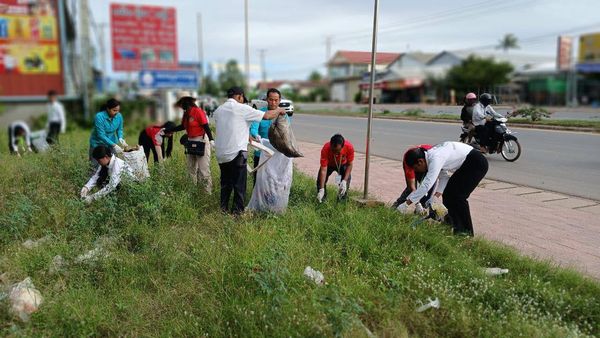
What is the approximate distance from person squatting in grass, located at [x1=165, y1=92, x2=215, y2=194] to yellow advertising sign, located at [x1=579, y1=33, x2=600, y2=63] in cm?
3006

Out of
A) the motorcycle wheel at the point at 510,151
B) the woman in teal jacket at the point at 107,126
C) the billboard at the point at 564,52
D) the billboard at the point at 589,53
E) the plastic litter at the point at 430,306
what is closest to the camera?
A: the plastic litter at the point at 430,306

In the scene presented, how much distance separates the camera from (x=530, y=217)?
5449 millimetres

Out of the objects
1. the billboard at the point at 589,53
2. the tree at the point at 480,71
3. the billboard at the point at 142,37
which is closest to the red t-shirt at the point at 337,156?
the tree at the point at 480,71

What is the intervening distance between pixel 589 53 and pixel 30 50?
30.2 m

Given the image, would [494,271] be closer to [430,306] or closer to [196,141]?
[430,306]

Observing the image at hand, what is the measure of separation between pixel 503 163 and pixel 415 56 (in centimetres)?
3954

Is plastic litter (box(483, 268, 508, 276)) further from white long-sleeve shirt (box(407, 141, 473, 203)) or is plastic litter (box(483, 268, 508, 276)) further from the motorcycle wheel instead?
the motorcycle wheel

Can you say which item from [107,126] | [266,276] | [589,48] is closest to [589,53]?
[589,48]

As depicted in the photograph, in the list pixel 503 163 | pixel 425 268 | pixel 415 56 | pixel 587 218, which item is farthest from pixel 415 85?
pixel 425 268

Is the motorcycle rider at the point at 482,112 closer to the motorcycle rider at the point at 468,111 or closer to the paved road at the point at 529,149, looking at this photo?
the motorcycle rider at the point at 468,111

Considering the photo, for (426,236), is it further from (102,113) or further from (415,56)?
(415,56)

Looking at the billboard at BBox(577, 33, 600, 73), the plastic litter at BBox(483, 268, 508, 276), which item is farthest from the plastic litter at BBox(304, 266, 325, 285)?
the billboard at BBox(577, 33, 600, 73)

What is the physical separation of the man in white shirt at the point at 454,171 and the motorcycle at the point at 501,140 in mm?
2425

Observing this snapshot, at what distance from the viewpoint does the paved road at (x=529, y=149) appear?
7202 mm
